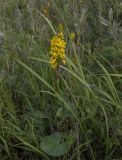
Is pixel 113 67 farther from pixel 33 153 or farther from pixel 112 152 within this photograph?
pixel 33 153

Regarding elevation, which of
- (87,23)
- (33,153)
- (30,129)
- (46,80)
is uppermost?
(87,23)

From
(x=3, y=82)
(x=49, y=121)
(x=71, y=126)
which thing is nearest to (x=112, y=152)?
(x=71, y=126)

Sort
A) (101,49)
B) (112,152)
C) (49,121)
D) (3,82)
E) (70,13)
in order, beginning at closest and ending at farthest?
(112,152)
(49,121)
(3,82)
(101,49)
(70,13)

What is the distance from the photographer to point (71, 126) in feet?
6.20

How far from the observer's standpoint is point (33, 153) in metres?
1.91

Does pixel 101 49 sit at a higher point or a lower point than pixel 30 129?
higher

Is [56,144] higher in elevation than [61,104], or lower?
lower

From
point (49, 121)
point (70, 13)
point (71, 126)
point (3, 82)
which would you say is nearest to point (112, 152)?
point (71, 126)

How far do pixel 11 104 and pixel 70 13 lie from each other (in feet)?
3.05

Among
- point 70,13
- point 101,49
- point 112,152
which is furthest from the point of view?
point 70,13

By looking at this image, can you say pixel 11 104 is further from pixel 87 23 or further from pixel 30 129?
pixel 87 23

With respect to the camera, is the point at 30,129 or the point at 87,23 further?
the point at 87,23

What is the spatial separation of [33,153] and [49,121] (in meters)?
0.18

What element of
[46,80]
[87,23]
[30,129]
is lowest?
[30,129]
